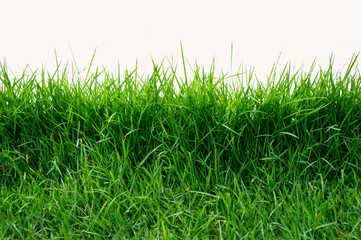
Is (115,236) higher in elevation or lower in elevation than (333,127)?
lower

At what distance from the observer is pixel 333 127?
214 centimetres

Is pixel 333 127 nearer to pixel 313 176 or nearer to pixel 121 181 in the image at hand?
pixel 313 176

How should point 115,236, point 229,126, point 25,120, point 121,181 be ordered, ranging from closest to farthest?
point 115,236 < point 121,181 < point 229,126 < point 25,120

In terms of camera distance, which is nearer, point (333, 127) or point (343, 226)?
point (343, 226)

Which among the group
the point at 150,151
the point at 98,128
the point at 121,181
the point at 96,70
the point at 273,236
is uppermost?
the point at 96,70

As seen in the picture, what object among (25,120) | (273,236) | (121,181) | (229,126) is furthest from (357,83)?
(25,120)

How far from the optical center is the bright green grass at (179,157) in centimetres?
176

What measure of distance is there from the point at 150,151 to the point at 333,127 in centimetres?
102

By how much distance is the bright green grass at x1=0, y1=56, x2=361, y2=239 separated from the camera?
1.76 m

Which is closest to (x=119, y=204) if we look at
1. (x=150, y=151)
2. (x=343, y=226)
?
(x=150, y=151)

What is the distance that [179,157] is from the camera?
201cm

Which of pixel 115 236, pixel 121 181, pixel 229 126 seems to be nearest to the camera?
pixel 115 236

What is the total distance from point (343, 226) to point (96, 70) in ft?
5.16

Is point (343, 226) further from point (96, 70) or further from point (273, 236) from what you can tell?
point (96, 70)
